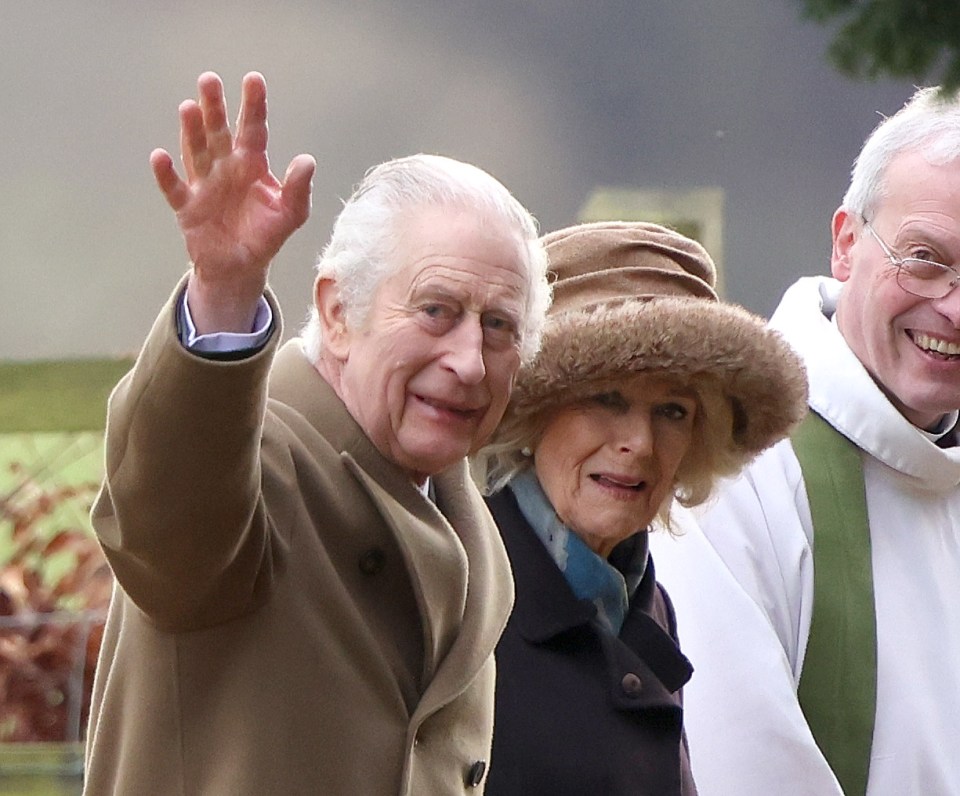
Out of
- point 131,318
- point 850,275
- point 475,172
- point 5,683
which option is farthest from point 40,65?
point 475,172

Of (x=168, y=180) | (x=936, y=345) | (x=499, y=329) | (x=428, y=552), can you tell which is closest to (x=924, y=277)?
(x=936, y=345)

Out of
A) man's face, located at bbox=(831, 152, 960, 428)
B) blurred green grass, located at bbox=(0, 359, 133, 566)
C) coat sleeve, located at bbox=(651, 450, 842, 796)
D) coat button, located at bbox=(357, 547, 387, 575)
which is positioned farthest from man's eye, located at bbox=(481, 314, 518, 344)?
blurred green grass, located at bbox=(0, 359, 133, 566)

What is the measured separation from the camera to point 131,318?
569 centimetres

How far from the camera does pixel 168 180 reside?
6.95 feet

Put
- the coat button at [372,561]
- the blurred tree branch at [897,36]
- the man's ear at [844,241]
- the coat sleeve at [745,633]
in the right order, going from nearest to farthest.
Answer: the blurred tree branch at [897,36]
the coat button at [372,561]
the coat sleeve at [745,633]
the man's ear at [844,241]

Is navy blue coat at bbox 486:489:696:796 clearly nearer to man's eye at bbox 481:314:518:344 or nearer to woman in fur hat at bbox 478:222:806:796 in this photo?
woman in fur hat at bbox 478:222:806:796

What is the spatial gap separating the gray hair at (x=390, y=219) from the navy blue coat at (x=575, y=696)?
2.05ft

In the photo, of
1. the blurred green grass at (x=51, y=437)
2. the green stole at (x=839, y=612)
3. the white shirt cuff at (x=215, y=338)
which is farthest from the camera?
the blurred green grass at (x=51, y=437)

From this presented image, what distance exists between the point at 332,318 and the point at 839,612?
5.17 ft

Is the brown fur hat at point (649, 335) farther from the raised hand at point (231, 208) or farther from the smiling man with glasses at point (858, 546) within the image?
the raised hand at point (231, 208)

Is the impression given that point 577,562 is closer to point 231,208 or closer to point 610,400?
point 610,400

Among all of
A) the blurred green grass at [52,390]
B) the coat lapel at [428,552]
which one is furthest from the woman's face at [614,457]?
the blurred green grass at [52,390]

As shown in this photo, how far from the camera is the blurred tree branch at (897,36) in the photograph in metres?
1.95

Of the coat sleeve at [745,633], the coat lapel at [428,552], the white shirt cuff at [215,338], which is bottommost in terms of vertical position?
the coat sleeve at [745,633]
